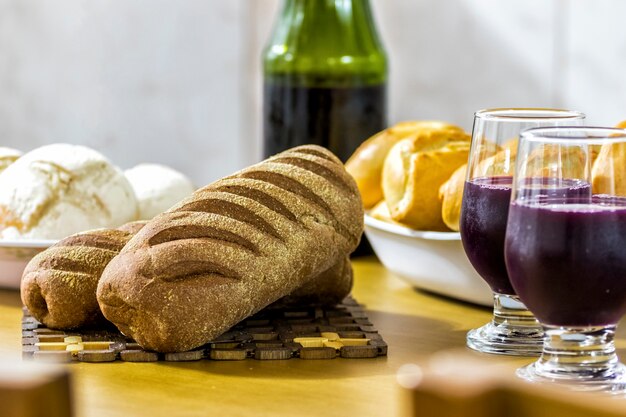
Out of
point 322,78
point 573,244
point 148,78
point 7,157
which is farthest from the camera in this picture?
point 148,78

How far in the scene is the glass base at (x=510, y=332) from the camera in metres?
0.99

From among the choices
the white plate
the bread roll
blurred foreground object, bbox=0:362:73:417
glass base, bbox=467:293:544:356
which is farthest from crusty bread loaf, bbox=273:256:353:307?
blurred foreground object, bbox=0:362:73:417

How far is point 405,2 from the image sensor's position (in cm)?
231

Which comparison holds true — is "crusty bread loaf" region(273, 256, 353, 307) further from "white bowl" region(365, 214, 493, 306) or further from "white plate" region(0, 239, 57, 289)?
"white plate" region(0, 239, 57, 289)

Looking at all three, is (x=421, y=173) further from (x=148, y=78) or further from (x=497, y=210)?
(x=148, y=78)

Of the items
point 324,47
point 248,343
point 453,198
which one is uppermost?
point 324,47

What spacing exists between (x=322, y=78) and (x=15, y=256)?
0.57 m

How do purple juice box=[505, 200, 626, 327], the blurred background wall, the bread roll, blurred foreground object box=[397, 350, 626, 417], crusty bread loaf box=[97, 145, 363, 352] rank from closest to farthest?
1. blurred foreground object box=[397, 350, 626, 417]
2. purple juice box=[505, 200, 626, 327]
3. crusty bread loaf box=[97, 145, 363, 352]
4. the bread roll
5. the blurred background wall

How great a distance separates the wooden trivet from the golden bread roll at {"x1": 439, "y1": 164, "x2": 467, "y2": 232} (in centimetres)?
15

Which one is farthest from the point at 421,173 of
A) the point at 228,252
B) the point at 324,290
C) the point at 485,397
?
the point at 485,397

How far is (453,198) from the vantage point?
3.76ft

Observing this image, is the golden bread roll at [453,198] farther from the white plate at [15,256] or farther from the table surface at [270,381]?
the white plate at [15,256]

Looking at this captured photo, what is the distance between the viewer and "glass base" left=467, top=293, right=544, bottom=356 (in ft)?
3.23

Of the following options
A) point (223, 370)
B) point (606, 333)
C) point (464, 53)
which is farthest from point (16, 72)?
point (606, 333)
